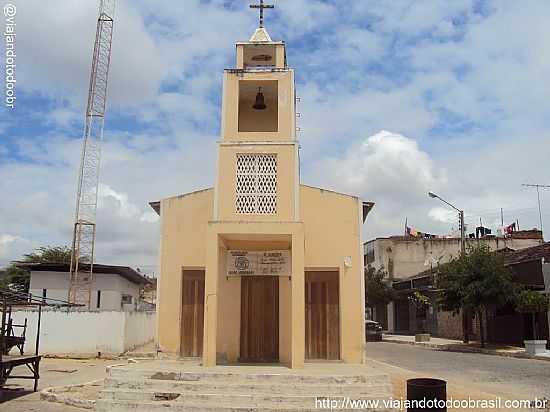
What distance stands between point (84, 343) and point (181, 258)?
9554 millimetres

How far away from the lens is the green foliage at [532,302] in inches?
984

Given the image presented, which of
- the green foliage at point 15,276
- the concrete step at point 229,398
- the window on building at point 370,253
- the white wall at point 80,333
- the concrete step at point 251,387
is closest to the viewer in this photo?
the concrete step at point 229,398

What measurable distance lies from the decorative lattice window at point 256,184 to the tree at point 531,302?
650 inches

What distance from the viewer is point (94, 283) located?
2914cm

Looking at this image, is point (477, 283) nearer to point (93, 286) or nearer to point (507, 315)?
point (507, 315)

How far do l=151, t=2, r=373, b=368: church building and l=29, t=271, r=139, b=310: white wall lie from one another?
1480cm

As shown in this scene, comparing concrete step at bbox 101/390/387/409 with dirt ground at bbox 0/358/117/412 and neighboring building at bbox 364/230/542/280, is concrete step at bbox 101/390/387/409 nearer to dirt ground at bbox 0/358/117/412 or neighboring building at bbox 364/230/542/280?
dirt ground at bbox 0/358/117/412

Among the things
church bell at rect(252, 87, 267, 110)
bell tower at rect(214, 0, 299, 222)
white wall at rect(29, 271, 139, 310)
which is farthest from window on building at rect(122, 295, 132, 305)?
bell tower at rect(214, 0, 299, 222)

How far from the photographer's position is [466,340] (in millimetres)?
31812

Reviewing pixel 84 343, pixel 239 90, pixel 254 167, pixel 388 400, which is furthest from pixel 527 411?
pixel 84 343

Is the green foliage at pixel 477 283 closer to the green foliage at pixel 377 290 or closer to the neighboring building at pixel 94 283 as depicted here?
the green foliage at pixel 377 290

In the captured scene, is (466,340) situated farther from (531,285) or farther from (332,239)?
(332,239)

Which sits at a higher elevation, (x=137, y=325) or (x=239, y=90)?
(x=239, y=90)

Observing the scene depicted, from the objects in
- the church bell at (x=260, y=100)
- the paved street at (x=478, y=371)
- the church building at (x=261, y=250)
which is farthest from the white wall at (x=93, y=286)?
the church bell at (x=260, y=100)
